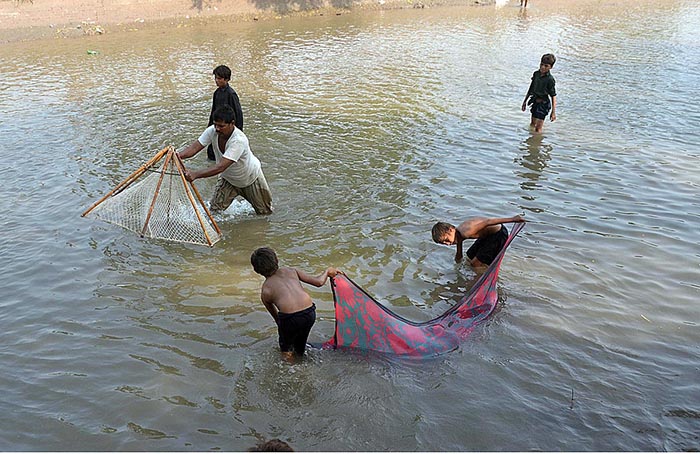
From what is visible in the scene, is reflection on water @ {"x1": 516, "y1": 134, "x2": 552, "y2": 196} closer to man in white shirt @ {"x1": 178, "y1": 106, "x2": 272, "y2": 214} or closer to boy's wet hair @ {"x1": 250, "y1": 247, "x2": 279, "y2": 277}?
man in white shirt @ {"x1": 178, "y1": 106, "x2": 272, "y2": 214}

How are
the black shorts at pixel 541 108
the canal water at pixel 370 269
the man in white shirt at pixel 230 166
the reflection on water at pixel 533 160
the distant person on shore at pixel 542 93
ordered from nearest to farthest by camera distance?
the canal water at pixel 370 269
the man in white shirt at pixel 230 166
the reflection on water at pixel 533 160
the distant person on shore at pixel 542 93
the black shorts at pixel 541 108

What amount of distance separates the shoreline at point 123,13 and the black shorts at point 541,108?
1746cm

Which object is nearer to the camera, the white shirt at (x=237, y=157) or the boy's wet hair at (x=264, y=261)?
the boy's wet hair at (x=264, y=261)

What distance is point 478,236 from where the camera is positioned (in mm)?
5816

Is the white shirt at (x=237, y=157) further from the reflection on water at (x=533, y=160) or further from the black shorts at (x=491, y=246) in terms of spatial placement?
the reflection on water at (x=533, y=160)

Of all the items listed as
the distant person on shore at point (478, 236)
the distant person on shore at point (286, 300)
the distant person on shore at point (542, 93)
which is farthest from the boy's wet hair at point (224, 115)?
the distant person on shore at point (542, 93)

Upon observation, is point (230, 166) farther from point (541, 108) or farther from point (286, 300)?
point (541, 108)

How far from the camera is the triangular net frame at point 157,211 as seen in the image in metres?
6.50

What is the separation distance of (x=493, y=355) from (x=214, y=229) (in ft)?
12.2

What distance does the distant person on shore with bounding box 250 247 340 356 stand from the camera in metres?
4.38

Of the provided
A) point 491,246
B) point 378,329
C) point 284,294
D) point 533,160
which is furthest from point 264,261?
point 533,160

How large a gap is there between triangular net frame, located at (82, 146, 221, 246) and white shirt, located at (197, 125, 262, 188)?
0.51 meters

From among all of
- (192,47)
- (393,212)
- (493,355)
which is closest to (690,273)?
(493,355)

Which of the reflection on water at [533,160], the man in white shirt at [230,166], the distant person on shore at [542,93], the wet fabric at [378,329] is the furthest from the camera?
the distant person on shore at [542,93]
